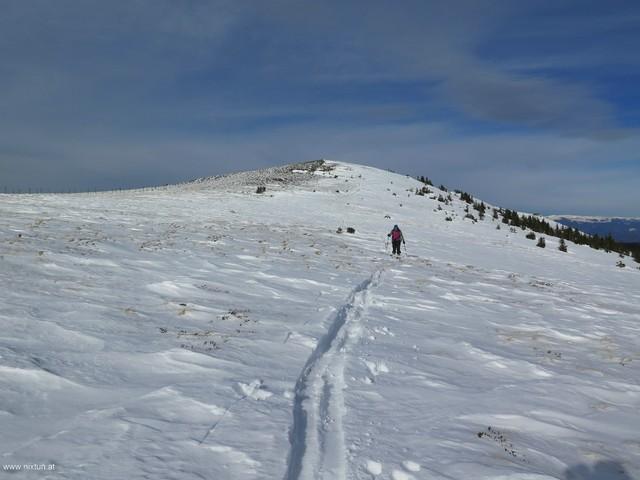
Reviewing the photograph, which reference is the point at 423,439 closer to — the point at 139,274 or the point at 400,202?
the point at 139,274

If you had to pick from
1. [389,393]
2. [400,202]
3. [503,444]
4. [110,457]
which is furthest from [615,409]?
[400,202]

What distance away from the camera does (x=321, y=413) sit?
4219 mm

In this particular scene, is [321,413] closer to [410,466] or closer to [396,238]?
[410,466]

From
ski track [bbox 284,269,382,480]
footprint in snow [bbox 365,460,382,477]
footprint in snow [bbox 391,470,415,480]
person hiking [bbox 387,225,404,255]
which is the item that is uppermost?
person hiking [bbox 387,225,404,255]

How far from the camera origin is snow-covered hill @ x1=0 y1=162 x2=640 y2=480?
3469 millimetres

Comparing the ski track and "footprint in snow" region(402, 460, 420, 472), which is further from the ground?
the ski track

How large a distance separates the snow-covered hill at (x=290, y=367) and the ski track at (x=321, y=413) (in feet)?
0.08

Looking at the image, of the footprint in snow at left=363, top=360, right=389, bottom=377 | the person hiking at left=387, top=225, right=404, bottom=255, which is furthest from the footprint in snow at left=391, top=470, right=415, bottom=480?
the person hiking at left=387, top=225, right=404, bottom=255

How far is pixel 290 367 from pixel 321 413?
1133 mm

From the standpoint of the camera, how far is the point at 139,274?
8453 mm

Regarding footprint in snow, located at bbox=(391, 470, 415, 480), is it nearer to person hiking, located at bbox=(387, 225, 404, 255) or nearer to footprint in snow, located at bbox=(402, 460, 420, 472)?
footprint in snow, located at bbox=(402, 460, 420, 472)

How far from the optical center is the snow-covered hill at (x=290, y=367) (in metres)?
3.47

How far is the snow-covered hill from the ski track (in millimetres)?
23

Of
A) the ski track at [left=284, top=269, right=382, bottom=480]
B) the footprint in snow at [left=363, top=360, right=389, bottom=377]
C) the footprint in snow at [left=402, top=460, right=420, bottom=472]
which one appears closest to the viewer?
the ski track at [left=284, top=269, right=382, bottom=480]
